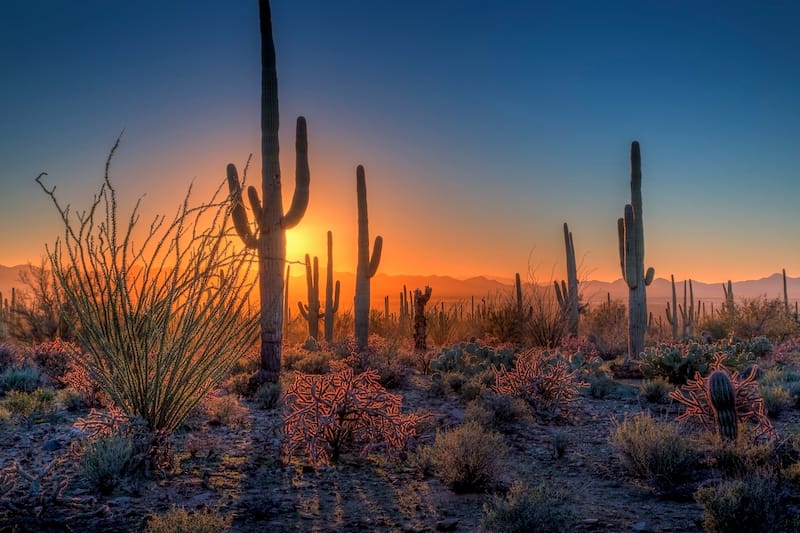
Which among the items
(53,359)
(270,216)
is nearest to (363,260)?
(270,216)

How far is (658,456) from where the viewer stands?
18.1ft

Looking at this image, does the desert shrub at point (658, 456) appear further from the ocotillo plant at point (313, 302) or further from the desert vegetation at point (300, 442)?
the ocotillo plant at point (313, 302)

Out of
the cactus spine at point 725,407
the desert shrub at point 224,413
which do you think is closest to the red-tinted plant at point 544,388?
the cactus spine at point 725,407

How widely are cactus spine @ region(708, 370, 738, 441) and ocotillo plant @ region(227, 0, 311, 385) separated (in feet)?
21.5

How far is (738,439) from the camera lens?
6.05 metres

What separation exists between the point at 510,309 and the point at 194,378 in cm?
1442

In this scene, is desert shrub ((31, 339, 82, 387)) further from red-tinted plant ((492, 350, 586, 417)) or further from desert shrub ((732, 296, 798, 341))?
desert shrub ((732, 296, 798, 341))

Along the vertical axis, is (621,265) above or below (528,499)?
above

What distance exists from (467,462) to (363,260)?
11757 mm

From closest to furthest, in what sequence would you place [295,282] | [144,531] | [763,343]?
[144,531]
[763,343]
[295,282]

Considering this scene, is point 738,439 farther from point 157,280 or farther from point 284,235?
point 284,235

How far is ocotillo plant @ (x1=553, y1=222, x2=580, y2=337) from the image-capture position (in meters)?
20.9

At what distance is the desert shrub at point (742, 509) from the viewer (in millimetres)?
4113

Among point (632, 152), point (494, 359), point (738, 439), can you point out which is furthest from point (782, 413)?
point (632, 152)
